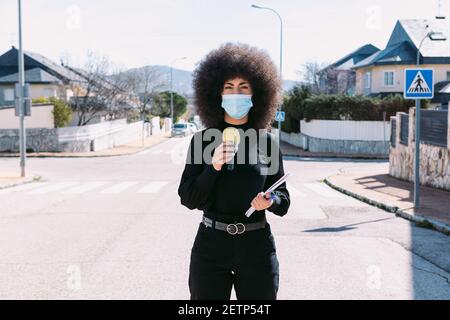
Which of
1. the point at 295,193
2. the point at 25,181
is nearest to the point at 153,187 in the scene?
the point at 295,193

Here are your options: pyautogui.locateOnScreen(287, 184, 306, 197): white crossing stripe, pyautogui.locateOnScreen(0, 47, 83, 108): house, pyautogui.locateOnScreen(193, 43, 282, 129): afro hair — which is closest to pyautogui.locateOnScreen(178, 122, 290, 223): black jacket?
pyautogui.locateOnScreen(193, 43, 282, 129): afro hair

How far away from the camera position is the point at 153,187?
17766mm

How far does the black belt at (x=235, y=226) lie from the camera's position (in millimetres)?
3625

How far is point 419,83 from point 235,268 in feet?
33.0

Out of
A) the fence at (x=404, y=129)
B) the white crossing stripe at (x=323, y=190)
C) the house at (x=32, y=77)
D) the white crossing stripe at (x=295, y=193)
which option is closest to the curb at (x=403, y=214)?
the white crossing stripe at (x=323, y=190)

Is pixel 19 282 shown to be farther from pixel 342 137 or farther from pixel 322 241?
pixel 342 137

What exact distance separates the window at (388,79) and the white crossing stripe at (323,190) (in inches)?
1105

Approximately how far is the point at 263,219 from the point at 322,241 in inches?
221

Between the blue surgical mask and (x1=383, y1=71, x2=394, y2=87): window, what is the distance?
43.1 meters

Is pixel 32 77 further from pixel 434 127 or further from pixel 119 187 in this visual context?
pixel 434 127

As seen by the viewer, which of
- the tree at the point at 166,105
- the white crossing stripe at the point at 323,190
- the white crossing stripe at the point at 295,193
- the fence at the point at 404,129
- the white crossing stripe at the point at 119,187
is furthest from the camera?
the tree at the point at 166,105

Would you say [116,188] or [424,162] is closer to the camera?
[116,188]

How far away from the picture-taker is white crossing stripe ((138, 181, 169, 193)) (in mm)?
16594

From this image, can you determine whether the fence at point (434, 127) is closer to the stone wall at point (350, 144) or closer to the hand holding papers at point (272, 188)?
the hand holding papers at point (272, 188)
